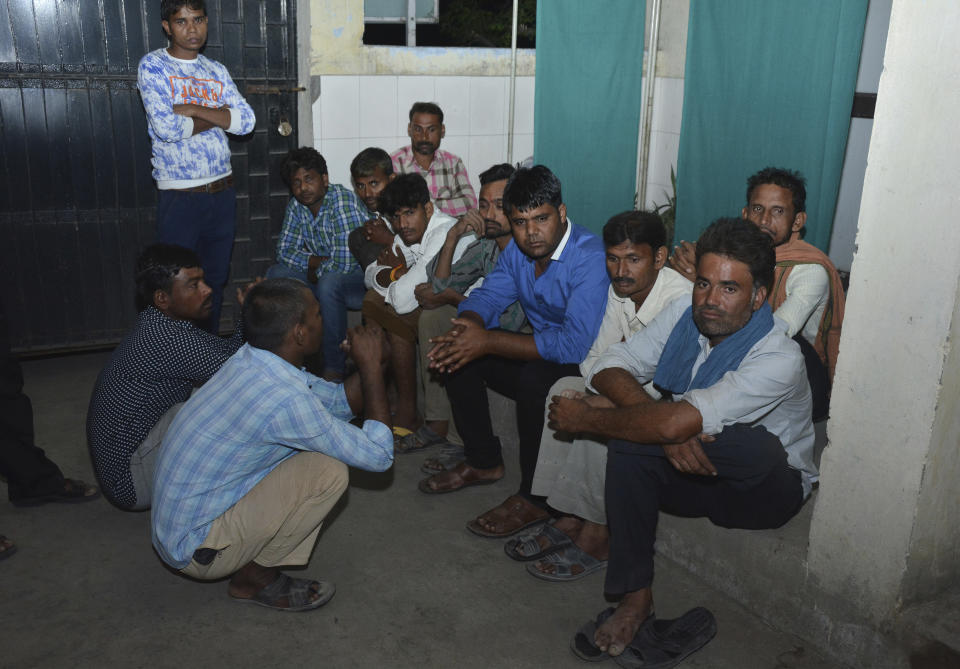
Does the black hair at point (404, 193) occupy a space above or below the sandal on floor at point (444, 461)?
above

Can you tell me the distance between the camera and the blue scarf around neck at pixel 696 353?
2.39m

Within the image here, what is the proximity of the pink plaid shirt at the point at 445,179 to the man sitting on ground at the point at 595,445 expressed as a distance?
201cm

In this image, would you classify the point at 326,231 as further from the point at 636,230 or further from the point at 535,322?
the point at 636,230

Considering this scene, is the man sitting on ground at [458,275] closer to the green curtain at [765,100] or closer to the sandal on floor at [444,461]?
the sandal on floor at [444,461]

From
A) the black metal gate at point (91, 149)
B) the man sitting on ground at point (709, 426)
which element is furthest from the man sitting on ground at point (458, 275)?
the black metal gate at point (91, 149)

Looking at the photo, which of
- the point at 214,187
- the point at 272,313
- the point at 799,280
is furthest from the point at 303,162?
the point at 799,280

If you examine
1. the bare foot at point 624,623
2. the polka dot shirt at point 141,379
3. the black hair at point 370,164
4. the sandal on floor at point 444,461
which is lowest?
the sandal on floor at point 444,461

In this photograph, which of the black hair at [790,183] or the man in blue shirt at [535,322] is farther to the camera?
the black hair at [790,183]

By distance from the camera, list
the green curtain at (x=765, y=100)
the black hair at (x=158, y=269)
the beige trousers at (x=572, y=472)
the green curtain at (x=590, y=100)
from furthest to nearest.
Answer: the green curtain at (x=590, y=100), the green curtain at (x=765, y=100), the black hair at (x=158, y=269), the beige trousers at (x=572, y=472)

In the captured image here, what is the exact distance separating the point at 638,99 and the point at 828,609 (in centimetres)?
308

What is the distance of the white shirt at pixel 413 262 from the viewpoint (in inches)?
146

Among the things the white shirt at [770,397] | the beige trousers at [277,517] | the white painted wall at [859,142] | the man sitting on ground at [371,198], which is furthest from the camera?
the white painted wall at [859,142]

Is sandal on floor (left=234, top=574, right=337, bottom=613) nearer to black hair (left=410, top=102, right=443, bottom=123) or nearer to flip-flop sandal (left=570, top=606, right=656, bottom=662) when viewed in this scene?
flip-flop sandal (left=570, top=606, right=656, bottom=662)

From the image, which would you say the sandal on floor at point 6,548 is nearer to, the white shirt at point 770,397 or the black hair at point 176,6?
the white shirt at point 770,397
